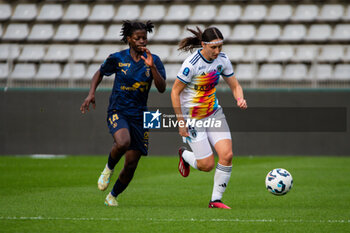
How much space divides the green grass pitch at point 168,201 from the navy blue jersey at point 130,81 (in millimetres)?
1227

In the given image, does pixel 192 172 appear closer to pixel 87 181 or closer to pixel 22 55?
pixel 87 181

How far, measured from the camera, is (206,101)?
25.6ft

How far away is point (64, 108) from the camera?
1764 cm

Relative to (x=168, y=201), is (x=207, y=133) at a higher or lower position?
higher

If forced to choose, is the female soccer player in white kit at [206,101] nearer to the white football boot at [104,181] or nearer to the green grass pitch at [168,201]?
the green grass pitch at [168,201]

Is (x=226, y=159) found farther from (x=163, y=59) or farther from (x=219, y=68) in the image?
(x=163, y=59)

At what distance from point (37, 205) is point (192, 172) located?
21.3 feet

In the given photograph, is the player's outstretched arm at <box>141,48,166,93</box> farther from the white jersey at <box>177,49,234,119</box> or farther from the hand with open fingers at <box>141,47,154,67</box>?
the white jersey at <box>177,49,234,119</box>

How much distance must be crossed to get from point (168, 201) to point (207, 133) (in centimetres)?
121

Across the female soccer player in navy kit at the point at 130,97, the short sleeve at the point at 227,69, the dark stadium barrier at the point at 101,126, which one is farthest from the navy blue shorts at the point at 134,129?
the dark stadium barrier at the point at 101,126

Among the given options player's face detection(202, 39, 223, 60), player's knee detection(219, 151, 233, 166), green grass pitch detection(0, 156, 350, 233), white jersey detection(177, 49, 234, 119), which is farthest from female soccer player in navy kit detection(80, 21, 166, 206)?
player's knee detection(219, 151, 233, 166)

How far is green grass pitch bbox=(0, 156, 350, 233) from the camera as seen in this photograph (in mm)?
6074

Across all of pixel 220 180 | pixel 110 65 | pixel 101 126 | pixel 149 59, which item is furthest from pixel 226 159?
pixel 101 126

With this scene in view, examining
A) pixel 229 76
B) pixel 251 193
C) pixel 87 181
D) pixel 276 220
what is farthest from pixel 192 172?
pixel 276 220
